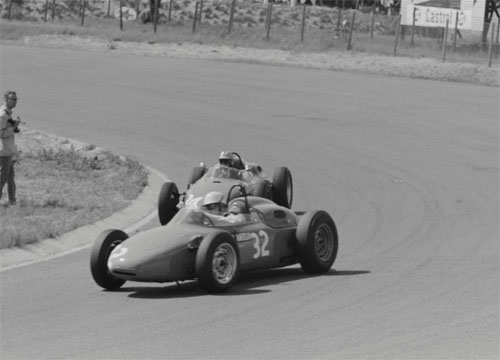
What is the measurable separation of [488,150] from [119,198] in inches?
410

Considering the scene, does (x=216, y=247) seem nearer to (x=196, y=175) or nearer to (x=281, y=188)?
(x=196, y=175)

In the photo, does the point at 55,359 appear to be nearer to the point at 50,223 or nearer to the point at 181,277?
the point at 181,277

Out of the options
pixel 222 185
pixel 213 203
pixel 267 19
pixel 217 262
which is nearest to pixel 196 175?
pixel 222 185

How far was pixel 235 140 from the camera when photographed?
93.1 ft

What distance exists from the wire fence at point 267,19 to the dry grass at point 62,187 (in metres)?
23.0

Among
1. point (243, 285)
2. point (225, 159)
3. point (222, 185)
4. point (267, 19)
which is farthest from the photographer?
point (267, 19)

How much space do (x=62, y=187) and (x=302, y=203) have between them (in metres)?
4.30

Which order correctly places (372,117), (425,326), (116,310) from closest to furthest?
1. (425,326)
2. (116,310)
3. (372,117)

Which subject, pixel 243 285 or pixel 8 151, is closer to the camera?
pixel 243 285

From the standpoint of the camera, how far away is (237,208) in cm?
1349

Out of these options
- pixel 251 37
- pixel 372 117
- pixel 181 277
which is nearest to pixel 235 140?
pixel 372 117

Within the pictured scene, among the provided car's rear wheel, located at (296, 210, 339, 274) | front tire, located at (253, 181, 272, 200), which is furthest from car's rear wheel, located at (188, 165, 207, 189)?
car's rear wheel, located at (296, 210, 339, 274)

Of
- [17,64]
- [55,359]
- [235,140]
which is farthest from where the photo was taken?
[17,64]

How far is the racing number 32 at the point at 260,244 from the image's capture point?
1333 cm
